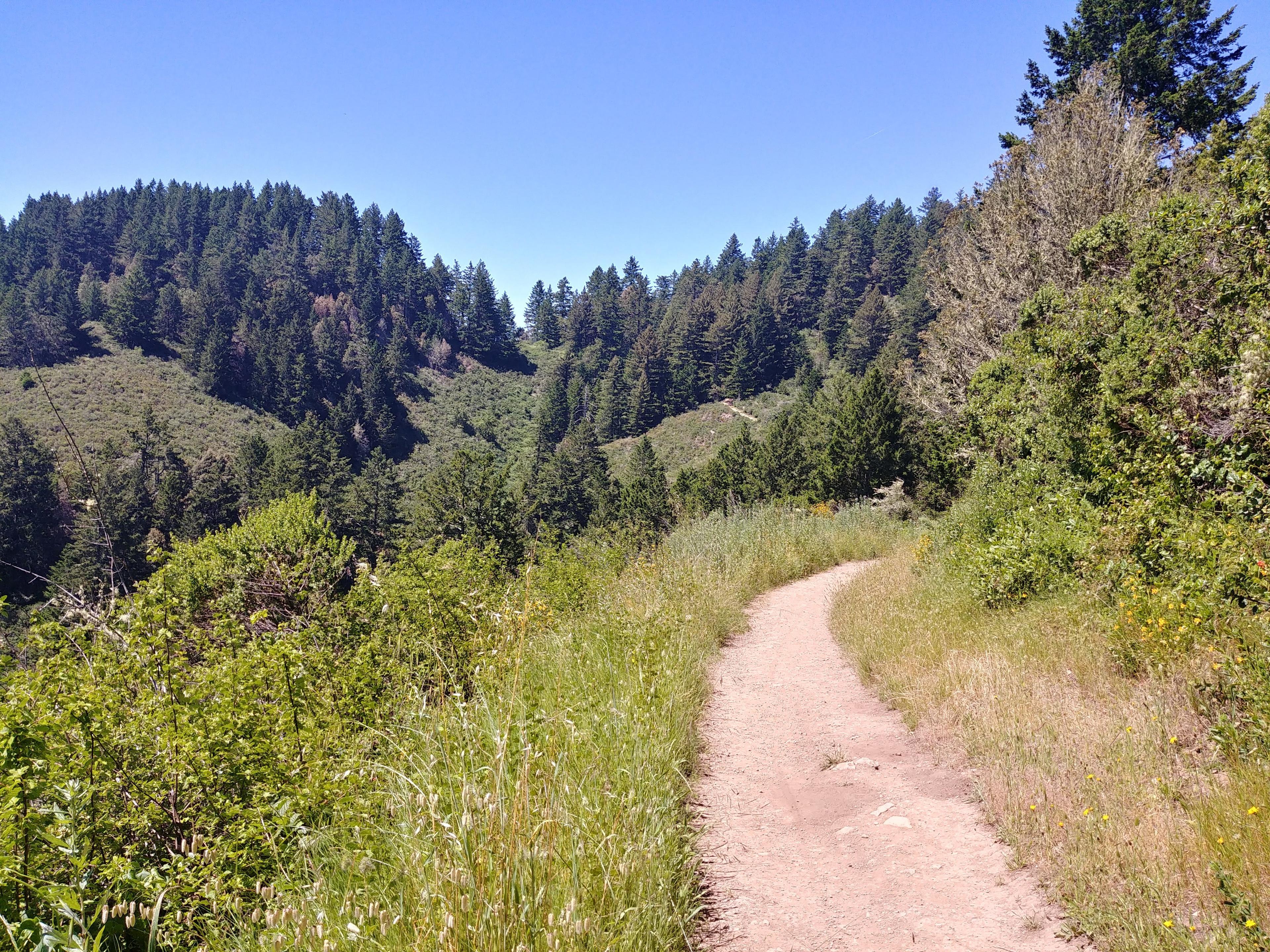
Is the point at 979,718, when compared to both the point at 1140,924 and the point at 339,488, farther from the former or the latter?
the point at 339,488

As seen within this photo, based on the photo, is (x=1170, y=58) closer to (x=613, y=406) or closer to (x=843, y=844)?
(x=843, y=844)

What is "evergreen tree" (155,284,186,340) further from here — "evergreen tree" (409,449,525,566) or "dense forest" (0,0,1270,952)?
"dense forest" (0,0,1270,952)

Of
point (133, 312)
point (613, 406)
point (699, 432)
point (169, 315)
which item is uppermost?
point (133, 312)

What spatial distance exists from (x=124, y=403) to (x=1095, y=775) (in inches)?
3319

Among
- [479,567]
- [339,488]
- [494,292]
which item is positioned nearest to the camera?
[479,567]

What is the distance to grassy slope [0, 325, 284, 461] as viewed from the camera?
58.7 meters

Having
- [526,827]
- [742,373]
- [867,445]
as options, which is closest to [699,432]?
[742,373]

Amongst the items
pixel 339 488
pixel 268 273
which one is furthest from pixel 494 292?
pixel 339 488

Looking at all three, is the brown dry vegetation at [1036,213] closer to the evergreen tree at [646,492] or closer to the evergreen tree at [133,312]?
the evergreen tree at [646,492]

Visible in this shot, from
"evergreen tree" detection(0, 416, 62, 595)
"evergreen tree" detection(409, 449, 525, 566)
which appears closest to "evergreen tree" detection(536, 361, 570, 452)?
"evergreen tree" detection(409, 449, 525, 566)

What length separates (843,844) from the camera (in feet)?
11.5

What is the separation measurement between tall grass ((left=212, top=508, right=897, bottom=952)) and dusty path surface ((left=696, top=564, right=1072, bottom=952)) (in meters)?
0.27

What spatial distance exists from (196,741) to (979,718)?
4.92 metres

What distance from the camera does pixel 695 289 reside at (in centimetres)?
11988
